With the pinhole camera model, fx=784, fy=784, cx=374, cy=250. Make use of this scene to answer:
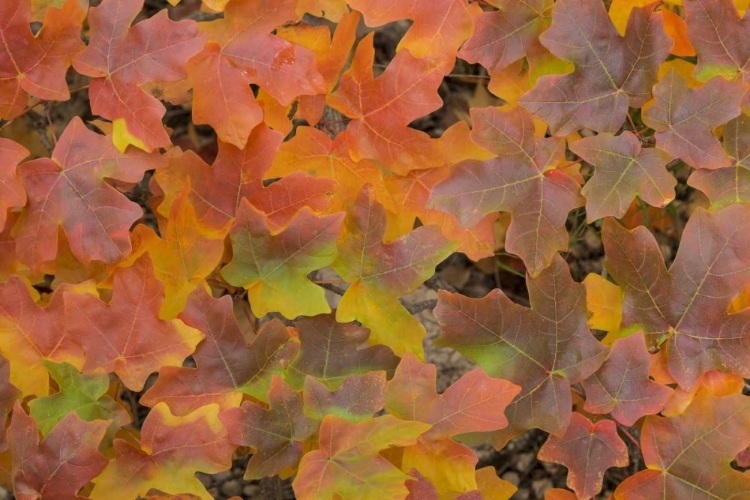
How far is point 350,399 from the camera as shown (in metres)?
1.17

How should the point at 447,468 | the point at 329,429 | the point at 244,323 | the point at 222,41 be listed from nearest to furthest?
1. the point at 329,429
2. the point at 447,468
3. the point at 222,41
4. the point at 244,323

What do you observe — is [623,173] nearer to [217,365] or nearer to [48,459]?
[217,365]

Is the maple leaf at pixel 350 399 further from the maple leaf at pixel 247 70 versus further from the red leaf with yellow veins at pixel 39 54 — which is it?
the red leaf with yellow veins at pixel 39 54

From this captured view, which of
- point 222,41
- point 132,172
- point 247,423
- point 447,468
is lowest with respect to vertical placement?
point 447,468

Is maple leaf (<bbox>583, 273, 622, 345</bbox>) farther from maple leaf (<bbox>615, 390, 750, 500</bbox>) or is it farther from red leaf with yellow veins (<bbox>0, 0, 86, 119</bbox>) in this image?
red leaf with yellow veins (<bbox>0, 0, 86, 119</bbox>)

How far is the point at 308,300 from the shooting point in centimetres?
126

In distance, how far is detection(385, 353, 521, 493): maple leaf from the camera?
1.15 metres

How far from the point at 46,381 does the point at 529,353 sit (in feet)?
2.53

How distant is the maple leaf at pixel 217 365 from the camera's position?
3.96ft

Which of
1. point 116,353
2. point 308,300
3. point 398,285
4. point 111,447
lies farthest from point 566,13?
point 111,447

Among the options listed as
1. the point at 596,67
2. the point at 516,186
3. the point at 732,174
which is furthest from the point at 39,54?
the point at 732,174

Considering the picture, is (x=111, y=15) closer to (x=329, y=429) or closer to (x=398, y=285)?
(x=398, y=285)

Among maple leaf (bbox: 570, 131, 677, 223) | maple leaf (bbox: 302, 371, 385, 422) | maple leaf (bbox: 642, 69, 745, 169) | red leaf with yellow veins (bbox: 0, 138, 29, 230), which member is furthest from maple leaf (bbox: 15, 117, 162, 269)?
maple leaf (bbox: 642, 69, 745, 169)

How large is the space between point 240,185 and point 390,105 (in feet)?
0.94
